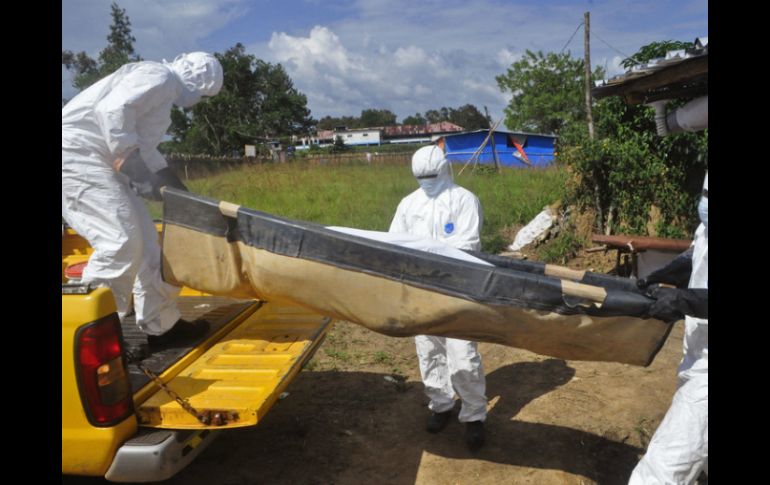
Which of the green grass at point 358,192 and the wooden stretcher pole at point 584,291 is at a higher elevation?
the green grass at point 358,192

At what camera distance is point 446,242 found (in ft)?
11.4

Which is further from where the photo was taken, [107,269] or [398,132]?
[398,132]

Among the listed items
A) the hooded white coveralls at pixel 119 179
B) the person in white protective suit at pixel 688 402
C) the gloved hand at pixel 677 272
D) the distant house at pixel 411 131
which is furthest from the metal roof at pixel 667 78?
the distant house at pixel 411 131

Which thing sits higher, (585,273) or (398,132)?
(398,132)

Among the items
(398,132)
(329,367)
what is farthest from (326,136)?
(329,367)

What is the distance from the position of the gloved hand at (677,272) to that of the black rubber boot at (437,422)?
5.70 ft

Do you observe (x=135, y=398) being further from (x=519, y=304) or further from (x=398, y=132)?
(x=398, y=132)

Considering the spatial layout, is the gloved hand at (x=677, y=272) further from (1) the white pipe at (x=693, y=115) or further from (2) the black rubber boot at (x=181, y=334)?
(2) the black rubber boot at (x=181, y=334)

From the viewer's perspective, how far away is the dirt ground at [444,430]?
127 inches

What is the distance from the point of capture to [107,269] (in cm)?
317

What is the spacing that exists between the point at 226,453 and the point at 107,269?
1350mm

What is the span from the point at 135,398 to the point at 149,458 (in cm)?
37

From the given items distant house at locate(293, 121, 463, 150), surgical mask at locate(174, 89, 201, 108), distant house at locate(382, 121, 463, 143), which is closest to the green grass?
surgical mask at locate(174, 89, 201, 108)
